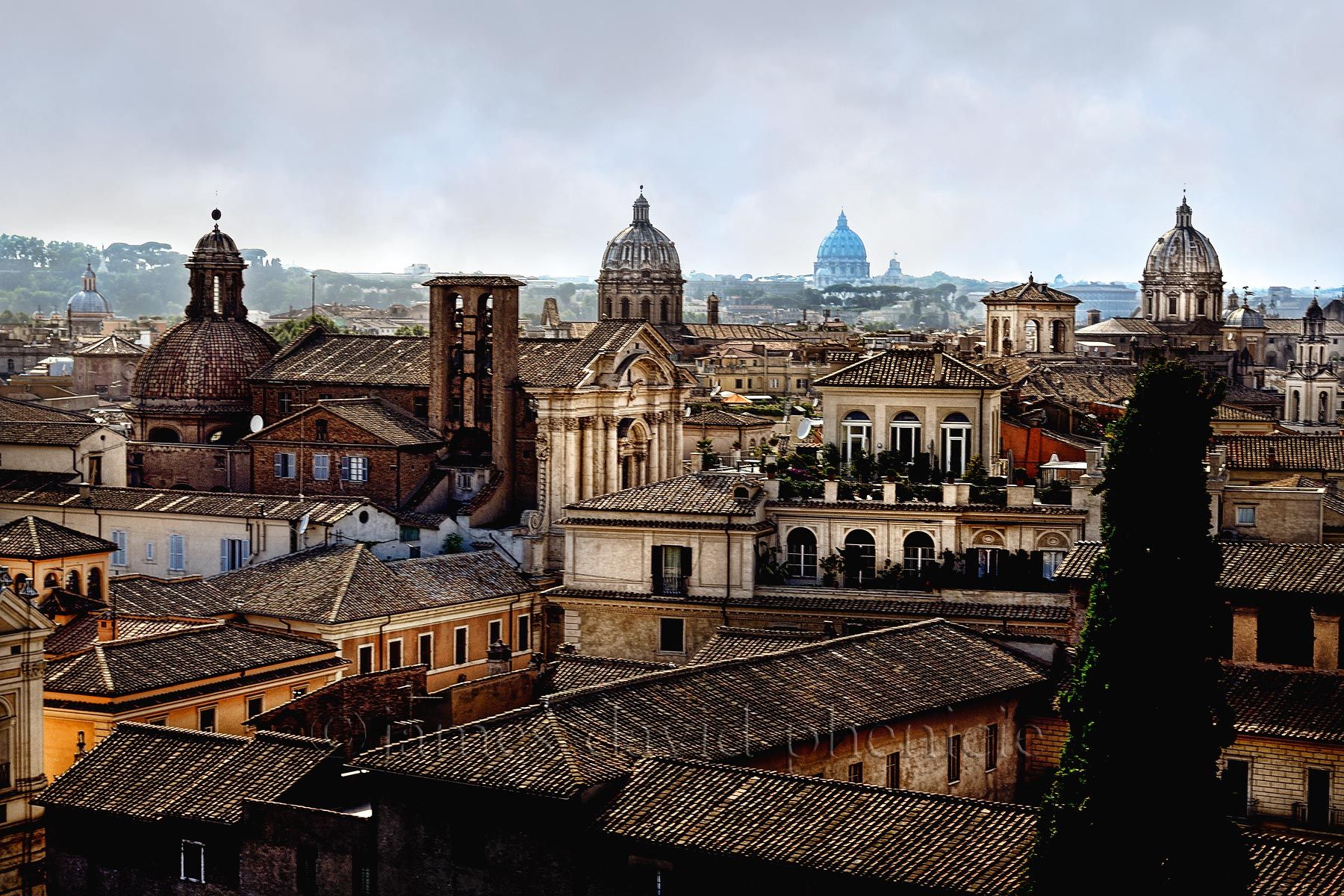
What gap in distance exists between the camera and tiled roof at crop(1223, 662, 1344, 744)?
32.2m

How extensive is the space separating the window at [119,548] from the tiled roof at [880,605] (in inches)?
561

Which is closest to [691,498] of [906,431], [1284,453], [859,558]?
[859,558]

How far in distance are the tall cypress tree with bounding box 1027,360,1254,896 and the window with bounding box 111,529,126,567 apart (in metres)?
33.2

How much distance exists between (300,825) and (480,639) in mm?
19938

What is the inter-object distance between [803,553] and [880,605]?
2.32m

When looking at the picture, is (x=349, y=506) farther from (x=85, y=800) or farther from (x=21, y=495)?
(x=85, y=800)

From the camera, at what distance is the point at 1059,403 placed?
192 ft

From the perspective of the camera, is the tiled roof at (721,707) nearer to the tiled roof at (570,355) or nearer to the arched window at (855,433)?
the arched window at (855,433)

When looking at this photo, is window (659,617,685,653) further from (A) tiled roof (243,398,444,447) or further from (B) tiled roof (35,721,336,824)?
(B) tiled roof (35,721,336,824)

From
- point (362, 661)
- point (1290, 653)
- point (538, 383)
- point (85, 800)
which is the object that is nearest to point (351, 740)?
point (85, 800)

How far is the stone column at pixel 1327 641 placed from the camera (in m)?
33.3

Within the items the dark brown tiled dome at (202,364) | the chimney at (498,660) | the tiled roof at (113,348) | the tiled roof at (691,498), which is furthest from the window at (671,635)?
the tiled roof at (113,348)

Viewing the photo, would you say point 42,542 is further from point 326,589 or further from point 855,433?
point 855,433

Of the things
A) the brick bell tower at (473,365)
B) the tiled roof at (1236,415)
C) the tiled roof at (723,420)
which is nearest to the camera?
the brick bell tower at (473,365)
